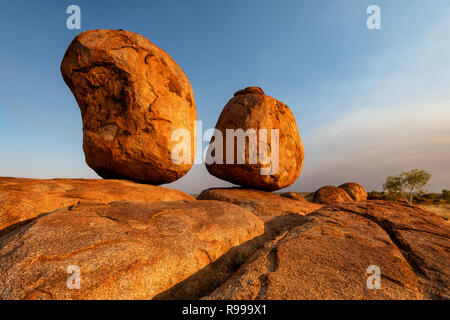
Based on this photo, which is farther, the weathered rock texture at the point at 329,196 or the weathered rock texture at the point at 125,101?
the weathered rock texture at the point at 329,196

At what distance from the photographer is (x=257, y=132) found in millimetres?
7125

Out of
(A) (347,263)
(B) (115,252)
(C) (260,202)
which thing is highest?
(B) (115,252)

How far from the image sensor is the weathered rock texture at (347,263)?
1.77m

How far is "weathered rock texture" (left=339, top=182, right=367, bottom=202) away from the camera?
18.1 m

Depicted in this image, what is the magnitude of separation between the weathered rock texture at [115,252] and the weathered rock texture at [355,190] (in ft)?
61.3

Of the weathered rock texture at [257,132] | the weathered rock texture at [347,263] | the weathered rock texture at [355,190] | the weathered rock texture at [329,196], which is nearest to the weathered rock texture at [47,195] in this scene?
the weathered rock texture at [347,263]

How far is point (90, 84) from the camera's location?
16.7 ft

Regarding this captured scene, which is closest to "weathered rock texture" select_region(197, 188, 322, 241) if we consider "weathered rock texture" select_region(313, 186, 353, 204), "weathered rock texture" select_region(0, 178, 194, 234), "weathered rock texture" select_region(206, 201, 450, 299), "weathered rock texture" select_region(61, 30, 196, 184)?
"weathered rock texture" select_region(206, 201, 450, 299)

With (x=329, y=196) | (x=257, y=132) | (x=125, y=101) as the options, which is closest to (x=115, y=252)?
(x=125, y=101)

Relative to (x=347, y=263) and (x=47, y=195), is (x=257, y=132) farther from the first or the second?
(x=47, y=195)

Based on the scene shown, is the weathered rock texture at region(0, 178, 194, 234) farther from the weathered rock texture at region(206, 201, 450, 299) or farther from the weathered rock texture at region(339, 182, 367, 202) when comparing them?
the weathered rock texture at region(339, 182, 367, 202)

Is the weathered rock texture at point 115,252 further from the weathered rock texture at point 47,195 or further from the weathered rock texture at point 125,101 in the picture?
the weathered rock texture at point 125,101

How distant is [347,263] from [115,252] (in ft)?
7.77
